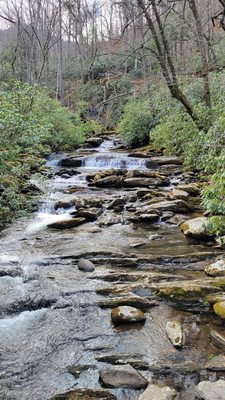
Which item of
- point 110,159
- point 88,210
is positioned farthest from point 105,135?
point 88,210

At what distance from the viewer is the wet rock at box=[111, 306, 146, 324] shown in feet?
12.7

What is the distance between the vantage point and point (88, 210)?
27.5ft

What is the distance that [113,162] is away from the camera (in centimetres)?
1467

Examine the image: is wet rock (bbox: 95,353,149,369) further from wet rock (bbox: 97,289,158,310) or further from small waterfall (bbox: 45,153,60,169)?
small waterfall (bbox: 45,153,60,169)

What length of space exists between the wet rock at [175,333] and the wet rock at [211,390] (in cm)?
63

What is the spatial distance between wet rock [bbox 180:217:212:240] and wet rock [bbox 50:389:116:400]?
3.76 meters

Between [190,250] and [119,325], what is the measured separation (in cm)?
247

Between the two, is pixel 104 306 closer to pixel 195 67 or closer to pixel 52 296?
pixel 52 296

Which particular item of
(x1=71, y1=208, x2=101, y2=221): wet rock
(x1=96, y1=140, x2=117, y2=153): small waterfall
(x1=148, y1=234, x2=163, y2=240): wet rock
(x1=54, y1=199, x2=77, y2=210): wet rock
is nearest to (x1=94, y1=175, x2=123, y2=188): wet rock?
(x1=54, y1=199, x2=77, y2=210): wet rock

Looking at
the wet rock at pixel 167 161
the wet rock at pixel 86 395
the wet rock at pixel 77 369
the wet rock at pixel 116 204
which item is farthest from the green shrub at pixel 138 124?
the wet rock at pixel 86 395

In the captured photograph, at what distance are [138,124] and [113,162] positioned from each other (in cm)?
350

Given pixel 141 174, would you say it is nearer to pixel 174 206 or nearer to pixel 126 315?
pixel 174 206

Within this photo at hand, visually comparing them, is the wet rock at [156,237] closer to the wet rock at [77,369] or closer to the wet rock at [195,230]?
the wet rock at [195,230]

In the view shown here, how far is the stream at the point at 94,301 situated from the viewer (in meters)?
3.06
